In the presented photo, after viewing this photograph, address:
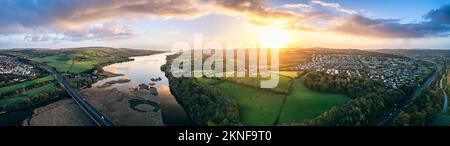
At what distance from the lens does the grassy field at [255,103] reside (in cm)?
1061

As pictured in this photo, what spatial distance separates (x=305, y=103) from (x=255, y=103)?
1.73 metres

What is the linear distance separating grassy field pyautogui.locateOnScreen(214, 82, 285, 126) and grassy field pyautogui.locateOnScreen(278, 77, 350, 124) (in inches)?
12.6

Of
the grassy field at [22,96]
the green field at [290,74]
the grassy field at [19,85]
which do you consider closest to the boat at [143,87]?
the grassy field at [22,96]

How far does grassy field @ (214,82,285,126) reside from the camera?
10.6 meters

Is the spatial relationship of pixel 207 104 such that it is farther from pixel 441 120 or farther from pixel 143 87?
pixel 143 87

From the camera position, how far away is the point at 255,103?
39.7 feet

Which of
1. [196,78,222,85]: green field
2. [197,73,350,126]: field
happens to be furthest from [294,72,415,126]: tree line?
[196,78,222,85]: green field

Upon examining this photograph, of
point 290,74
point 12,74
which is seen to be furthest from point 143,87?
point 290,74

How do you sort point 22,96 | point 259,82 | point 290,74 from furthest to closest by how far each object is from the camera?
1. point 290,74
2. point 259,82
3. point 22,96

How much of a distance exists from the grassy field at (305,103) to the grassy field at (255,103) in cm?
32

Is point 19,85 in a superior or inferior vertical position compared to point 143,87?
superior

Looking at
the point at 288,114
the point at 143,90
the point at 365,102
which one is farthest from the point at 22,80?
the point at 365,102

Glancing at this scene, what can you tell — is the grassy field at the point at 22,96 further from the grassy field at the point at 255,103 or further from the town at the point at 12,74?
the grassy field at the point at 255,103
